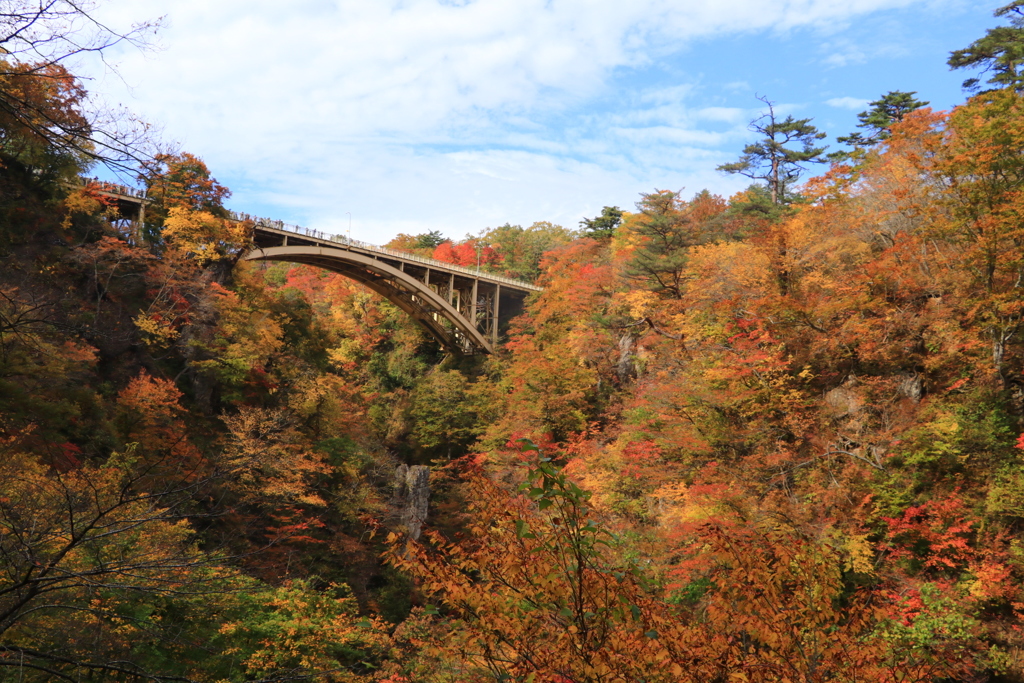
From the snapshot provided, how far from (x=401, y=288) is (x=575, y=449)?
47.7 ft

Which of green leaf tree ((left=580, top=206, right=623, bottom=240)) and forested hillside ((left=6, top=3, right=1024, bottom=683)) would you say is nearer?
forested hillside ((left=6, top=3, right=1024, bottom=683))

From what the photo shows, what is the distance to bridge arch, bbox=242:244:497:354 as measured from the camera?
26422 mm

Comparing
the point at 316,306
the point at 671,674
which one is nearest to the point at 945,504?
the point at 671,674

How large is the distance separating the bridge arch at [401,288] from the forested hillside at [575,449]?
2442 mm

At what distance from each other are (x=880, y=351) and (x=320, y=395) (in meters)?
16.9

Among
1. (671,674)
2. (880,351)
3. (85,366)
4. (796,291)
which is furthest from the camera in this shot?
(796,291)

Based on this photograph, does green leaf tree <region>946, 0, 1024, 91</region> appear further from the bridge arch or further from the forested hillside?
the bridge arch

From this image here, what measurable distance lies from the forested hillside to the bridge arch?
2.44 metres

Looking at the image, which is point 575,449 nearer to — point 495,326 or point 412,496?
point 412,496

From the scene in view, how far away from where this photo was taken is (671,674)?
418 cm

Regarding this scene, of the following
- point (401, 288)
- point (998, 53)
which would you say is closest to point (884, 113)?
point (998, 53)

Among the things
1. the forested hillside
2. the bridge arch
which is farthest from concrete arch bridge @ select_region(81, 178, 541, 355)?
the forested hillside

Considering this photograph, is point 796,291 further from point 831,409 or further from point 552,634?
point 552,634

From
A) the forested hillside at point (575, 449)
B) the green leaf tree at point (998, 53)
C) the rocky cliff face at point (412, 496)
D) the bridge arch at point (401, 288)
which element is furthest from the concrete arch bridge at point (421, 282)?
the green leaf tree at point (998, 53)
